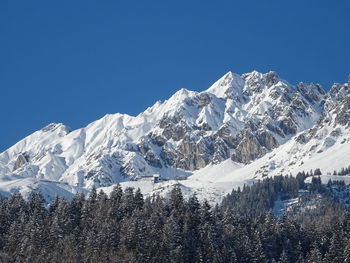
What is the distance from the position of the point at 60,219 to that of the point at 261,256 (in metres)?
44.0

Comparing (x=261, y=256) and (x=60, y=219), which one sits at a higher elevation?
(x=60, y=219)

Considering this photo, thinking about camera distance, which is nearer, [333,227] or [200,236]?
[200,236]

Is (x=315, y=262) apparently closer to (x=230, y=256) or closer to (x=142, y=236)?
(x=230, y=256)

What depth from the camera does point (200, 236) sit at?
179250 millimetres

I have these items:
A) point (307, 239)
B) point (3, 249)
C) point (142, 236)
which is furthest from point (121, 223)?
point (307, 239)

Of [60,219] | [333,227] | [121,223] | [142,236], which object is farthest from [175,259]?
[333,227]

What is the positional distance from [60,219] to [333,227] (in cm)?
6048

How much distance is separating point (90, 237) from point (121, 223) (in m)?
13.8

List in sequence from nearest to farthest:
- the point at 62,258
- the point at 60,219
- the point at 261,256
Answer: the point at 62,258, the point at 261,256, the point at 60,219

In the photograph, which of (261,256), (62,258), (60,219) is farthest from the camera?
(60,219)

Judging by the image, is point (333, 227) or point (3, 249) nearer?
point (3, 249)

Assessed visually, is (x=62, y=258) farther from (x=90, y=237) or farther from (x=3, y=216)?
(x=3, y=216)

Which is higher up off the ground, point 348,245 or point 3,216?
point 3,216

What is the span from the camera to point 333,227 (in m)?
194
